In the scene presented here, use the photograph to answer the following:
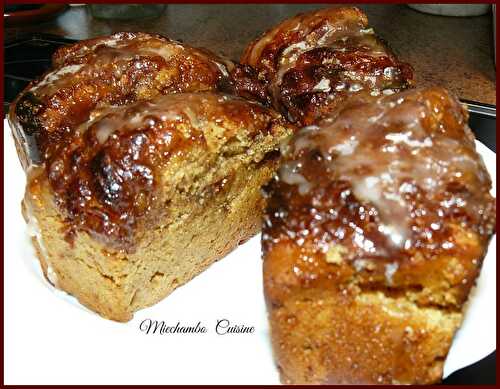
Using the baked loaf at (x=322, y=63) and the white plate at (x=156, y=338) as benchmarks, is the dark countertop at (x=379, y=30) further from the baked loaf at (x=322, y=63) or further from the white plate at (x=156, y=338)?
the white plate at (x=156, y=338)

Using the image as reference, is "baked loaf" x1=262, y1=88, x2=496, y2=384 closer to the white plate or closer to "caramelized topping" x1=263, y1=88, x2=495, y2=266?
"caramelized topping" x1=263, y1=88, x2=495, y2=266

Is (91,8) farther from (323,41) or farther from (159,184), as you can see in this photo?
(159,184)

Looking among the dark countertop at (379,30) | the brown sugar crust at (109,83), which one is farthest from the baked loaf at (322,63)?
the dark countertop at (379,30)

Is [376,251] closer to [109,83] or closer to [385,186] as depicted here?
[385,186]

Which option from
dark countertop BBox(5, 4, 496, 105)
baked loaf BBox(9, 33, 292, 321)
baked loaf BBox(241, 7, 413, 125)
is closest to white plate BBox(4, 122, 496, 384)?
baked loaf BBox(9, 33, 292, 321)

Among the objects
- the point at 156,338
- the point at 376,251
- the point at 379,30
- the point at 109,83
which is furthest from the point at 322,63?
the point at 379,30

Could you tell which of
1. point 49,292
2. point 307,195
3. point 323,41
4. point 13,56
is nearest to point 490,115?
point 323,41
